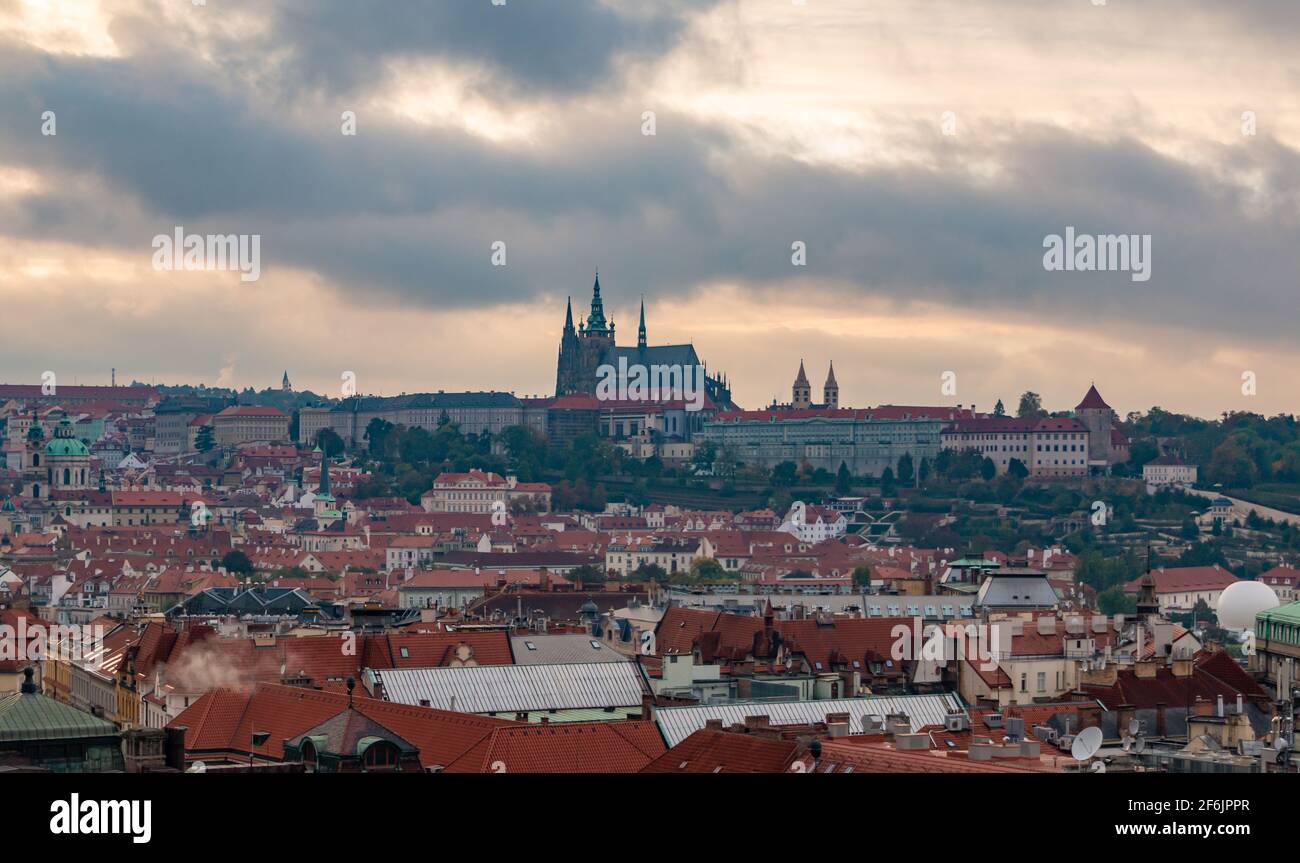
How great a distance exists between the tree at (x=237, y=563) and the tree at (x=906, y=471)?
59329 millimetres

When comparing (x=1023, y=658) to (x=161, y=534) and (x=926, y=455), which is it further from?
(x=926, y=455)

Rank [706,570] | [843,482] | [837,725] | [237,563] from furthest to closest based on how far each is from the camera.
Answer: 1. [843,482]
2. [237,563]
3. [706,570]
4. [837,725]

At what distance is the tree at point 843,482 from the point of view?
16450cm

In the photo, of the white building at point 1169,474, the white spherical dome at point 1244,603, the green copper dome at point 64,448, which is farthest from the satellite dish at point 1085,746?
the green copper dome at point 64,448

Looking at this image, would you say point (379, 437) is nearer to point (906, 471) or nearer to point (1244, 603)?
point (906, 471)

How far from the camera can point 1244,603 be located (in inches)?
2329

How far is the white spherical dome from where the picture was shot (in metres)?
58.1

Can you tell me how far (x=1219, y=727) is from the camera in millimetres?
27828

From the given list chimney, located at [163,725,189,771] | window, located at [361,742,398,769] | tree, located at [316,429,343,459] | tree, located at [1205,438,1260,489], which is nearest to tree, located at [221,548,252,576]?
tree, located at [1205,438,1260,489]

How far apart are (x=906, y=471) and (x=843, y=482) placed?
15.7 ft

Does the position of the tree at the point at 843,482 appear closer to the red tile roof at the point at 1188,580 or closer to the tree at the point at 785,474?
the tree at the point at 785,474

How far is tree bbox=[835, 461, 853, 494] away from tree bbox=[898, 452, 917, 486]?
3.41 metres

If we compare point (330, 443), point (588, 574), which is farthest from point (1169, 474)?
point (330, 443)
